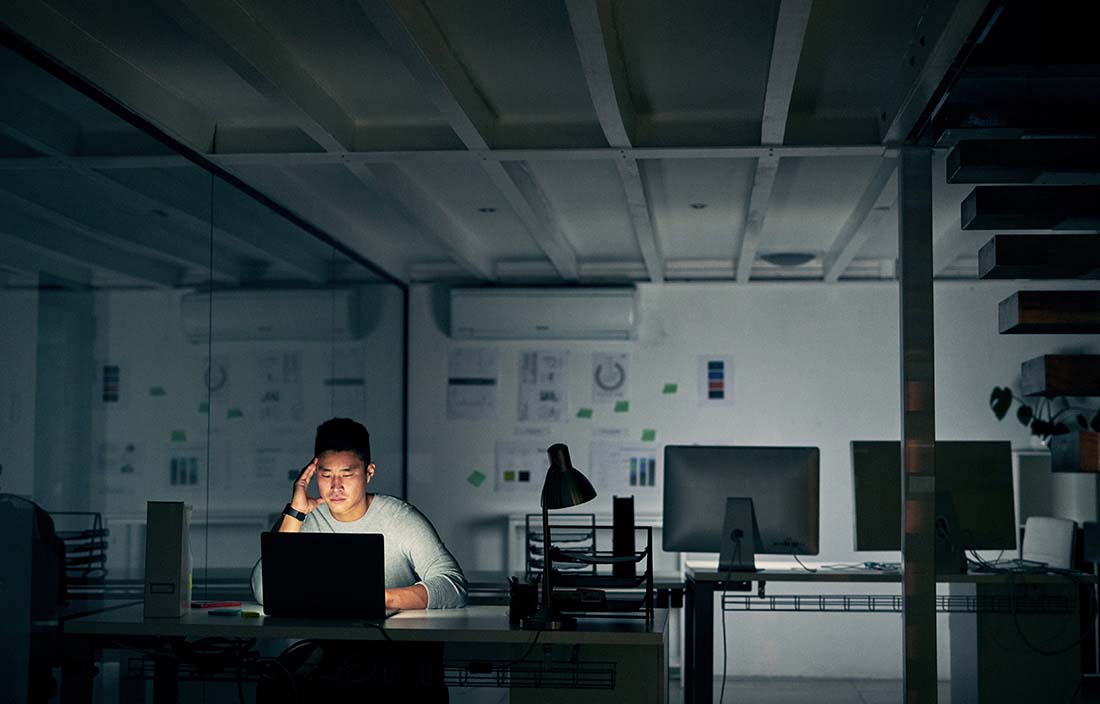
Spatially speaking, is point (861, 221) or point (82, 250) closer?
point (82, 250)

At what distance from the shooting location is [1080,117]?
3797 mm

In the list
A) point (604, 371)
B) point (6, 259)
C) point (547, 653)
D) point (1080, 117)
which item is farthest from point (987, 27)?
point (604, 371)

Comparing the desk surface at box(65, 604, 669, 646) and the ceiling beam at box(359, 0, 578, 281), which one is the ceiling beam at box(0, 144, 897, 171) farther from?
the desk surface at box(65, 604, 669, 646)

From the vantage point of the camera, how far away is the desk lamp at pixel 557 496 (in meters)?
3.31

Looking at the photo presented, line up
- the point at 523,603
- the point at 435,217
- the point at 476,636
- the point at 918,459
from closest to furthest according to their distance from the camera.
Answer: the point at 476,636, the point at 523,603, the point at 918,459, the point at 435,217

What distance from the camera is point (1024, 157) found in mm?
3809

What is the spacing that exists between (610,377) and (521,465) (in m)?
0.79

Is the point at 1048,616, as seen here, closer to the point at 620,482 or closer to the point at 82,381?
the point at 620,482

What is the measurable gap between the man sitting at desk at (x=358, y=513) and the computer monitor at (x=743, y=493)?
3.99 feet

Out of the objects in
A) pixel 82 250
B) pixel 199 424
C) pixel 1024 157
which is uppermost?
pixel 1024 157

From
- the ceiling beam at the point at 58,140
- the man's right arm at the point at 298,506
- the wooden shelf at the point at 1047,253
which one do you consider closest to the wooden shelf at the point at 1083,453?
the wooden shelf at the point at 1047,253

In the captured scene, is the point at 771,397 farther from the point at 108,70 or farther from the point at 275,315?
the point at 108,70

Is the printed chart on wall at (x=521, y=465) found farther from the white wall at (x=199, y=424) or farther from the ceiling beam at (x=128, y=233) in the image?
the ceiling beam at (x=128, y=233)

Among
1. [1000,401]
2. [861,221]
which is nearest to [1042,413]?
[1000,401]
